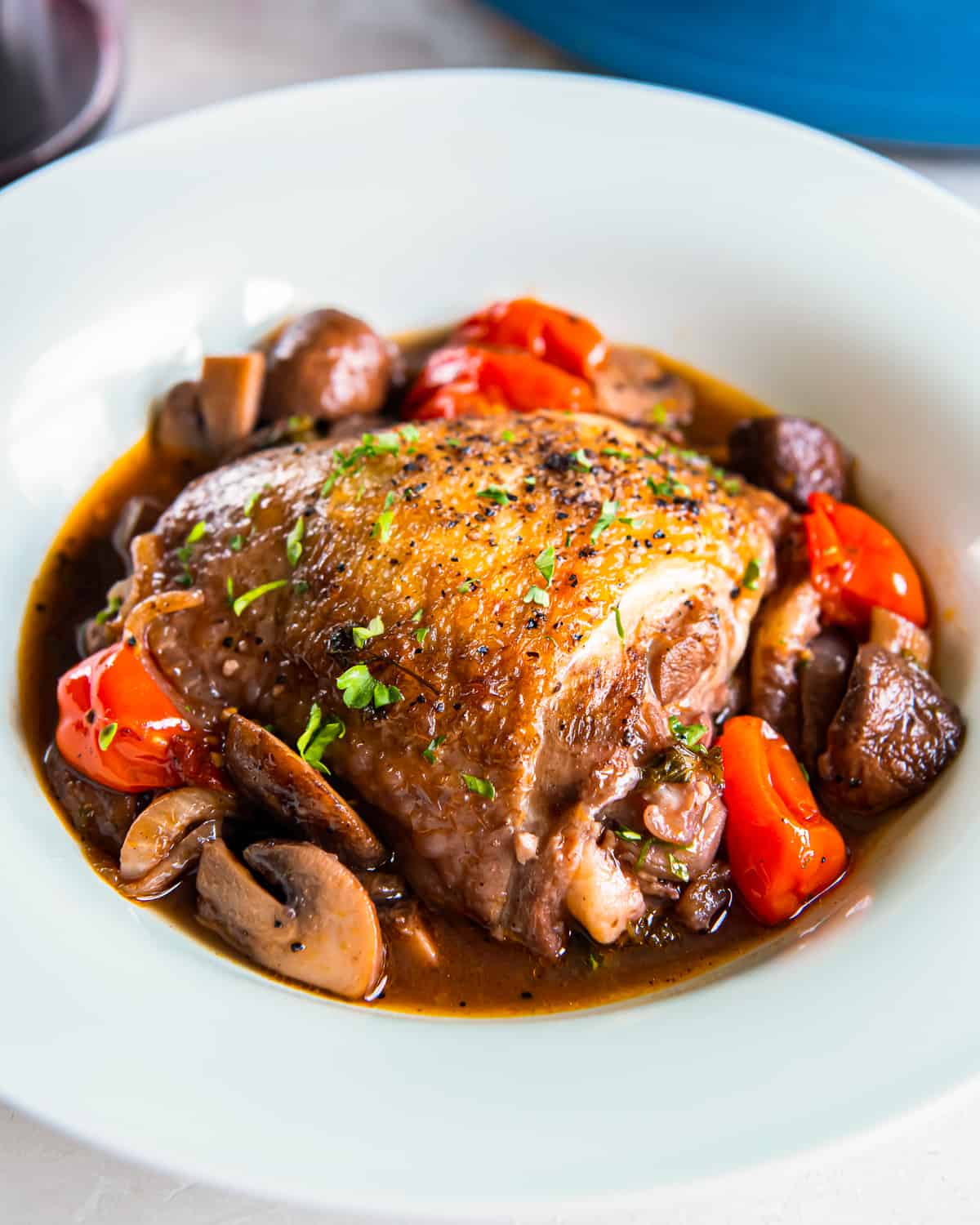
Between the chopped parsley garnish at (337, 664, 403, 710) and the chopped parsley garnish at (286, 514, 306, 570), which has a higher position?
the chopped parsley garnish at (286, 514, 306, 570)

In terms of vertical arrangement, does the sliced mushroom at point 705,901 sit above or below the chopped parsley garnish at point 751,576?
below

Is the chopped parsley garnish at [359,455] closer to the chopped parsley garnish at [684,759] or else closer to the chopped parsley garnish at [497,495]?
the chopped parsley garnish at [497,495]

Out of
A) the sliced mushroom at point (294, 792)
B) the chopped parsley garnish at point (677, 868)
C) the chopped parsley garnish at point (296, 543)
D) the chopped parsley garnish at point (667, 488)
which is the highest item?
the chopped parsley garnish at point (667, 488)

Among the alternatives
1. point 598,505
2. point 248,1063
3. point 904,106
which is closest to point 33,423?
point 598,505

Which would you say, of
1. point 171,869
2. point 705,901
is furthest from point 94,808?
point 705,901

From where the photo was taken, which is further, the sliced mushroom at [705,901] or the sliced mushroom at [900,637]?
the sliced mushroom at [900,637]

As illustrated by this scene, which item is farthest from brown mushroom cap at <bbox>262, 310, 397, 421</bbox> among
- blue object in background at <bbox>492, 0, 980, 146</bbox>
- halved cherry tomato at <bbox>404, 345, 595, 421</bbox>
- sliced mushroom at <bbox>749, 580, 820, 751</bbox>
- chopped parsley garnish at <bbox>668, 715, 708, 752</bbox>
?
blue object in background at <bbox>492, 0, 980, 146</bbox>

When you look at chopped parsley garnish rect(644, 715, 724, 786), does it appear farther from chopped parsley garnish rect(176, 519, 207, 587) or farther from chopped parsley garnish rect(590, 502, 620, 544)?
chopped parsley garnish rect(176, 519, 207, 587)

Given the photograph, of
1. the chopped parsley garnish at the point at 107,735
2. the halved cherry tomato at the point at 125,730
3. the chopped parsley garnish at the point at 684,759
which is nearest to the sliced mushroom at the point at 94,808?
the halved cherry tomato at the point at 125,730
